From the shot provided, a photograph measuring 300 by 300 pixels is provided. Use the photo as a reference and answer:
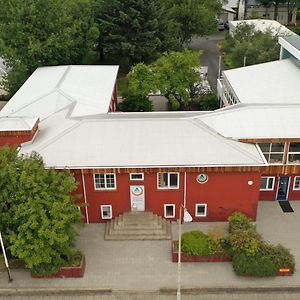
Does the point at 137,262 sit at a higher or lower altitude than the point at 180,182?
lower

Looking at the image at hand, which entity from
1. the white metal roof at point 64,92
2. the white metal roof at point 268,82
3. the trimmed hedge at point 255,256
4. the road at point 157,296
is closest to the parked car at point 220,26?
the white metal roof at point 268,82

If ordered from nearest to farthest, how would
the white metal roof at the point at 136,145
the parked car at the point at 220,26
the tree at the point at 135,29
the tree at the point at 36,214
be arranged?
the tree at the point at 36,214 → the white metal roof at the point at 136,145 → the tree at the point at 135,29 → the parked car at the point at 220,26

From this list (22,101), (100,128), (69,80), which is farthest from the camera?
(69,80)

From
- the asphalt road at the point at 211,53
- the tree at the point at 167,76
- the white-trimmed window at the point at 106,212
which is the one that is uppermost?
the tree at the point at 167,76

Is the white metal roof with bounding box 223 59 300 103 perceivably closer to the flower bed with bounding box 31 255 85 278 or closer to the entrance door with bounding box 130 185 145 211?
the entrance door with bounding box 130 185 145 211

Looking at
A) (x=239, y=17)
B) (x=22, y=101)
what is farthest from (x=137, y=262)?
(x=239, y=17)

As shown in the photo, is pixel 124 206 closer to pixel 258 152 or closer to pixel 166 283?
pixel 166 283

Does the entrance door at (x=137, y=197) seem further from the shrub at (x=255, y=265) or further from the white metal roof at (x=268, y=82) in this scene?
the white metal roof at (x=268, y=82)
